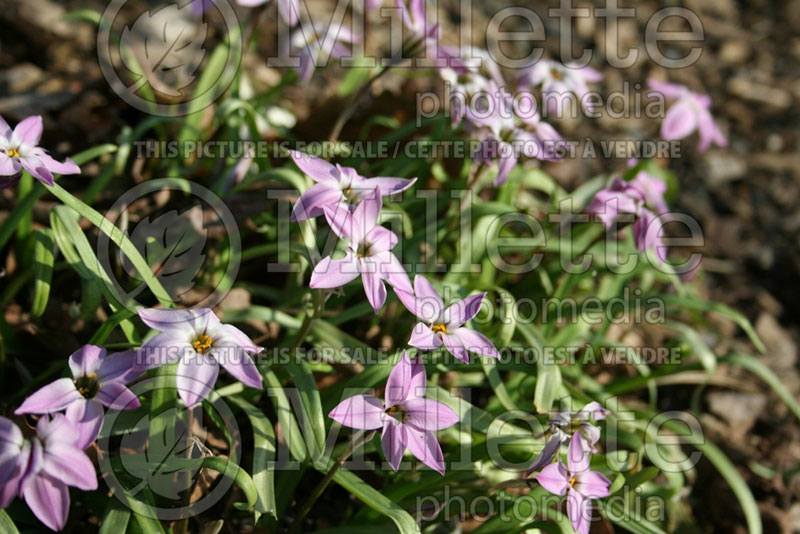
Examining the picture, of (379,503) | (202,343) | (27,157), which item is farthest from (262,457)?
(27,157)

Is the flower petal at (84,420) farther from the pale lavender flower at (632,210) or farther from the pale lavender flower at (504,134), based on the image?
the pale lavender flower at (632,210)

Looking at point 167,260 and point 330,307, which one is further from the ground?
point 167,260

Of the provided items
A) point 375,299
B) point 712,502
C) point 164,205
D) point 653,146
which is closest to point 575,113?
point 653,146

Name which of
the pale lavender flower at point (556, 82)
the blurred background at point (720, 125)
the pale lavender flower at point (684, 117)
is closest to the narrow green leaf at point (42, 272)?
the blurred background at point (720, 125)

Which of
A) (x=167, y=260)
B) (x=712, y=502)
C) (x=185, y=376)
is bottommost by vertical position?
(x=712, y=502)

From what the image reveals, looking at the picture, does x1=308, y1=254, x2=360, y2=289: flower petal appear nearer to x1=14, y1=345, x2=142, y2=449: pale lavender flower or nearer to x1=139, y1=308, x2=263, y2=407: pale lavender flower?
x1=139, y1=308, x2=263, y2=407: pale lavender flower

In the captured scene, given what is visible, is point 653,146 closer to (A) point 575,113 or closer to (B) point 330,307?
(A) point 575,113
